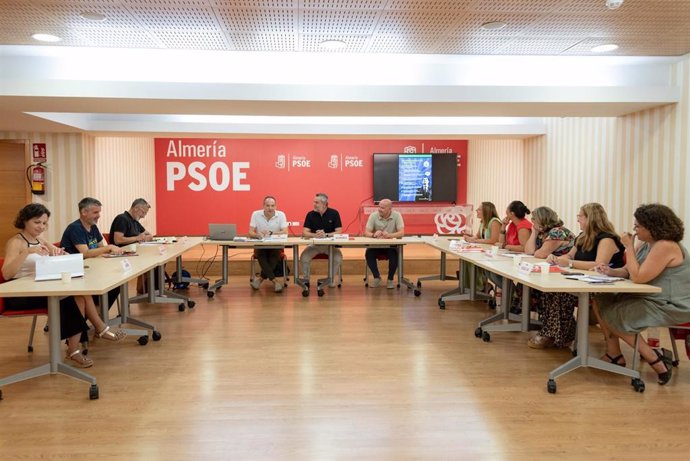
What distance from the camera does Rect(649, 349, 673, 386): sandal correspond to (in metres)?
3.62

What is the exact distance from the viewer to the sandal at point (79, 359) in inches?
155

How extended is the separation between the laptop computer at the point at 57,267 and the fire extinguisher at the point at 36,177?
4672 mm

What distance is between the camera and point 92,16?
3.89 m

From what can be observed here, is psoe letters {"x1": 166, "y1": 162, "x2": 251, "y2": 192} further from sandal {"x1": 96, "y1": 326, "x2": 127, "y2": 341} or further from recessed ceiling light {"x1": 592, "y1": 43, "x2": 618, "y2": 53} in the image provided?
recessed ceiling light {"x1": 592, "y1": 43, "x2": 618, "y2": 53}

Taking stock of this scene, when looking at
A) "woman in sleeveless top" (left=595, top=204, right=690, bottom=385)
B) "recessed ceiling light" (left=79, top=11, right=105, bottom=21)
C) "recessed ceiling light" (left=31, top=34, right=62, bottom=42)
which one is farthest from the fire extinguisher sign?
"woman in sleeveless top" (left=595, top=204, right=690, bottom=385)

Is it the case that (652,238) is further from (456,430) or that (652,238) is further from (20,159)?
(20,159)

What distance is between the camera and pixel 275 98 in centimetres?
514

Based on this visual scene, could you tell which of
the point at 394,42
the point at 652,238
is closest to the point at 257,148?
the point at 394,42

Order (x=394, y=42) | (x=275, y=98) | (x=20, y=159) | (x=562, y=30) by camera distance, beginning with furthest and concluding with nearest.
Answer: (x=20, y=159) → (x=275, y=98) → (x=394, y=42) → (x=562, y=30)

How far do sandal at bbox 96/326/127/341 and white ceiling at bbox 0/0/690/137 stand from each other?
218cm

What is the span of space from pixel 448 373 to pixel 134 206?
13.9 feet

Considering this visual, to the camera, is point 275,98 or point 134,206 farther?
point 134,206

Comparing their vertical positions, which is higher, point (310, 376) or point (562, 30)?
point (562, 30)

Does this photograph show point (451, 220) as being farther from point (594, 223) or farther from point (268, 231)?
point (594, 223)
